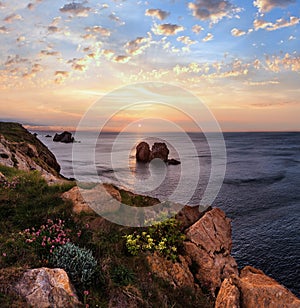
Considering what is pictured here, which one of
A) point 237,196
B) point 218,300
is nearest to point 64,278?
point 218,300

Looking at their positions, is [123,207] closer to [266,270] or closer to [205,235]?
[205,235]

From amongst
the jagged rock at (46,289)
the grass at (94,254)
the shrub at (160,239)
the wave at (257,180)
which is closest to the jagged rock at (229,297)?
the grass at (94,254)

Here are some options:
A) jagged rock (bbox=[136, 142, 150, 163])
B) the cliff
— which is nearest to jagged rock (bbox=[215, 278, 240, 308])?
the cliff

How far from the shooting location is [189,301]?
8.70 metres

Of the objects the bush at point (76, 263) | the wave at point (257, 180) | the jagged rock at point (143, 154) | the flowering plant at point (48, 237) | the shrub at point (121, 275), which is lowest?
the wave at point (257, 180)

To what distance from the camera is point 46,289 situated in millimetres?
6289

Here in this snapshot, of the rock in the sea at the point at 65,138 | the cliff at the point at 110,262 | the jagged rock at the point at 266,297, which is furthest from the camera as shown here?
the rock in the sea at the point at 65,138

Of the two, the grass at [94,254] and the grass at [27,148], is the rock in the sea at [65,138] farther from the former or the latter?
the grass at [94,254]

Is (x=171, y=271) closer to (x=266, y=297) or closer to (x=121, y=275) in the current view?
(x=121, y=275)

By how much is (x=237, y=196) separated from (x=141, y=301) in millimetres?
34229

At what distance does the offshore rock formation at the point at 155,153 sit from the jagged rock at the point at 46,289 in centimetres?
6700

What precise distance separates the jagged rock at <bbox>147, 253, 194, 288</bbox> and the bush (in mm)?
2546

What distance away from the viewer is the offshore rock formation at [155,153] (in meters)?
77.1

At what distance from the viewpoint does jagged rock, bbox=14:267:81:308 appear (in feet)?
19.9
